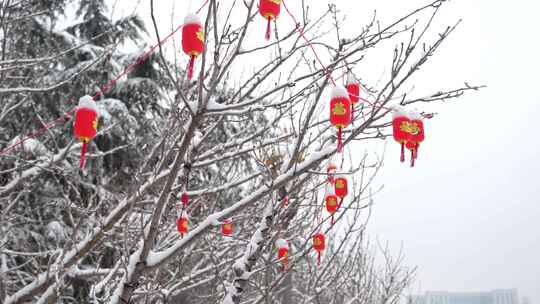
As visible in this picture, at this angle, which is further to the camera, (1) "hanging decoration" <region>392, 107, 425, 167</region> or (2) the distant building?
(2) the distant building

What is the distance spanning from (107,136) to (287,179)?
795 centimetres

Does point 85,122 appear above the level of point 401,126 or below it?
below

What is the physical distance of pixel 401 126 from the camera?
2.54m

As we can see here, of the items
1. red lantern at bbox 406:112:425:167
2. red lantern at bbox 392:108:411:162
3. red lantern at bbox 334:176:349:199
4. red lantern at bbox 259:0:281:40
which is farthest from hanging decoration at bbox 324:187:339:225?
red lantern at bbox 259:0:281:40

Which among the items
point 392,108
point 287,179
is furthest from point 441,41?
point 287,179

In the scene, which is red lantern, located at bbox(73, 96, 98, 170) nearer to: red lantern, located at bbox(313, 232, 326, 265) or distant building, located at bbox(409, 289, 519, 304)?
red lantern, located at bbox(313, 232, 326, 265)

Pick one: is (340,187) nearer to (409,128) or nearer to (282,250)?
(282,250)

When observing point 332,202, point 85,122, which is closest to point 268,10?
point 85,122

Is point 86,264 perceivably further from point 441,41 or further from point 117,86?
point 441,41

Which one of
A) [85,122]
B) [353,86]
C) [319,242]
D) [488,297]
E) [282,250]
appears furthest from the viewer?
[488,297]

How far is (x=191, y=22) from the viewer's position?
2.55m

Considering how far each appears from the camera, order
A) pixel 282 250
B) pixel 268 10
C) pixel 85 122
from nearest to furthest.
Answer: pixel 85 122 → pixel 268 10 → pixel 282 250

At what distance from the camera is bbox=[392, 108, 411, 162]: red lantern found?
2543 mm

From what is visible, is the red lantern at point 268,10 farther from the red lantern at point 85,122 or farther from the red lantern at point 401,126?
the red lantern at point 85,122
